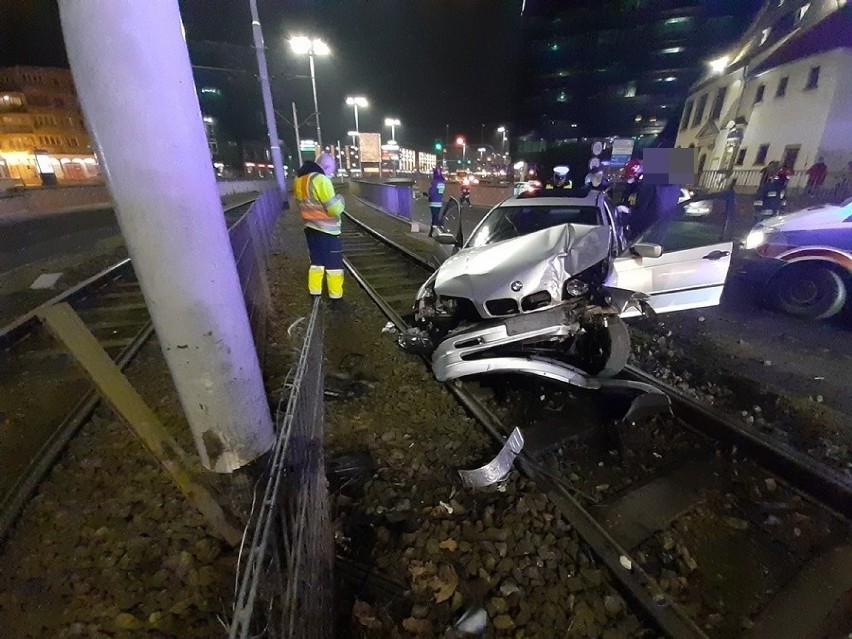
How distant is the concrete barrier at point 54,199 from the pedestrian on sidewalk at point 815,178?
23.1 m

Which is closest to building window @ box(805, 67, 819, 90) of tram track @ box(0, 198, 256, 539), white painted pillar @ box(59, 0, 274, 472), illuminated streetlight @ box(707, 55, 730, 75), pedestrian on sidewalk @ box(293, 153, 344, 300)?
illuminated streetlight @ box(707, 55, 730, 75)

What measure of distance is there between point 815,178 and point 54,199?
104 feet

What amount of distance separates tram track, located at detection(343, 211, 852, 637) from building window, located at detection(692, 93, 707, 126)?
3790 centimetres

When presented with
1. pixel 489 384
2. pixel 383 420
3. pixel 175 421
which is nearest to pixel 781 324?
pixel 489 384

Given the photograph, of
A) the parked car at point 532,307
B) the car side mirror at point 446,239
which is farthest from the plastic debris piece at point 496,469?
Result: the car side mirror at point 446,239

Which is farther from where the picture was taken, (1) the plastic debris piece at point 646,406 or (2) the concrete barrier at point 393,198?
(2) the concrete barrier at point 393,198

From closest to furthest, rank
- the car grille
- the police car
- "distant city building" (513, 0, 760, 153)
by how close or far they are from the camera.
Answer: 1. the car grille
2. the police car
3. "distant city building" (513, 0, 760, 153)

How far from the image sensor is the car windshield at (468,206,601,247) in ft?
16.2

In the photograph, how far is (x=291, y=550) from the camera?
1.59 m

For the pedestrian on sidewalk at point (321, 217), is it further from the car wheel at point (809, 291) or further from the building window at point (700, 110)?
the building window at point (700, 110)

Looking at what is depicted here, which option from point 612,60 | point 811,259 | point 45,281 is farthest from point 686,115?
point 45,281

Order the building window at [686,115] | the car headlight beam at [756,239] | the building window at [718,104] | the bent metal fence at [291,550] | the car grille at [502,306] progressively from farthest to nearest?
1. the building window at [686,115]
2. the building window at [718,104]
3. the car headlight beam at [756,239]
4. the car grille at [502,306]
5. the bent metal fence at [291,550]

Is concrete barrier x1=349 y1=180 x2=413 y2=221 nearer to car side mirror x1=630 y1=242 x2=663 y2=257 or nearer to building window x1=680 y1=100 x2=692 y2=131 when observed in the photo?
car side mirror x1=630 y1=242 x2=663 y2=257

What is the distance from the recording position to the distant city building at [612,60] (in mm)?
44000
